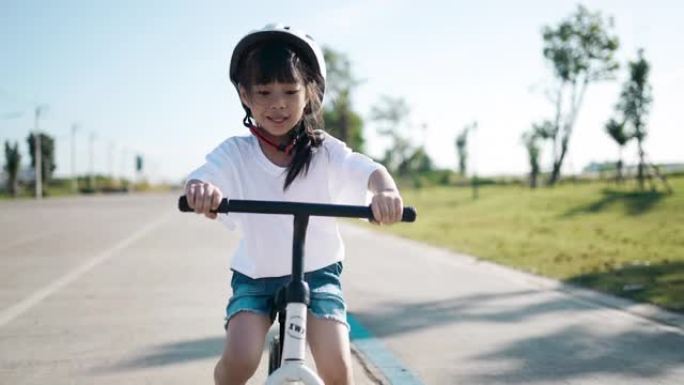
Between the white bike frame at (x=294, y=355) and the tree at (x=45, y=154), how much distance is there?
7912 cm

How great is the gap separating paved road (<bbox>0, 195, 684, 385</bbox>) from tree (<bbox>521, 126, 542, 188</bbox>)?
39.7m

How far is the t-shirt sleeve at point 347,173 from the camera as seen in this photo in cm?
301

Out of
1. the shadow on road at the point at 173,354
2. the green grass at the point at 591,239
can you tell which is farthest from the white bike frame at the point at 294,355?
the green grass at the point at 591,239

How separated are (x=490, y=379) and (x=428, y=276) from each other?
543 centimetres

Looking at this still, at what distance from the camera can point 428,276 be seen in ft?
33.4

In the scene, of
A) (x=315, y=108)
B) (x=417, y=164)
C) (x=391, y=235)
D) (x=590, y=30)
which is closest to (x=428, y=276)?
(x=315, y=108)

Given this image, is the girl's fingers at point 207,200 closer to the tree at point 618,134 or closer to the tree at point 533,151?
the tree at point 618,134

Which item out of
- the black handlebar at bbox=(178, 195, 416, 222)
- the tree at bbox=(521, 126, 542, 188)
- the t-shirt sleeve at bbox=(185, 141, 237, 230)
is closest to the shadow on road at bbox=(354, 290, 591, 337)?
the t-shirt sleeve at bbox=(185, 141, 237, 230)

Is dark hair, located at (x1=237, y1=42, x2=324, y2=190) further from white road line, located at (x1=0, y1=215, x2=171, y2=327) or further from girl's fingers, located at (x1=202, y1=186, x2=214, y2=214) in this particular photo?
white road line, located at (x1=0, y1=215, x2=171, y2=327)

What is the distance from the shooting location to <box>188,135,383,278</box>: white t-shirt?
2.97 metres

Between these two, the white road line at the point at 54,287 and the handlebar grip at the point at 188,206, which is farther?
the white road line at the point at 54,287

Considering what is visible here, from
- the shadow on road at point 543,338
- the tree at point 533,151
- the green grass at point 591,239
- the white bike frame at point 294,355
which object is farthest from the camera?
the tree at point 533,151

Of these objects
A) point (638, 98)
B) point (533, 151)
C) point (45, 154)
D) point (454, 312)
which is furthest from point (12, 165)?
point (454, 312)

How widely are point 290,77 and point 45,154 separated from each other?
283ft
